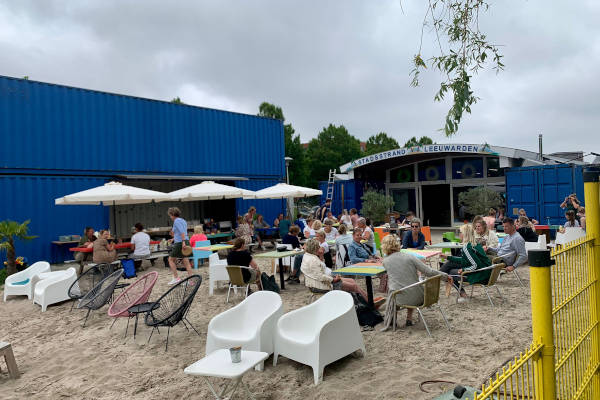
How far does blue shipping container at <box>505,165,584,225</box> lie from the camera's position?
14219 millimetres

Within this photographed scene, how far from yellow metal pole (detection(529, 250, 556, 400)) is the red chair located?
200 inches

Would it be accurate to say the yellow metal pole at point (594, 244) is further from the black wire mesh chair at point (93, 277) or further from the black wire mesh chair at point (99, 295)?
the black wire mesh chair at point (93, 277)

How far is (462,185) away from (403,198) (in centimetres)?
307

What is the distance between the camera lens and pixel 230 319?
4.77 m

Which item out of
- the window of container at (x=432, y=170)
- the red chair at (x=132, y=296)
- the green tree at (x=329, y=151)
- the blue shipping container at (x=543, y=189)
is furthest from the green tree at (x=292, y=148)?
the red chair at (x=132, y=296)

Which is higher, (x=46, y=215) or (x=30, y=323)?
(x=46, y=215)

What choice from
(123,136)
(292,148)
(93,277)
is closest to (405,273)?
(93,277)

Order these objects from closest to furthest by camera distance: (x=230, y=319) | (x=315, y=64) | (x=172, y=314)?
1. (x=230, y=319)
2. (x=172, y=314)
3. (x=315, y=64)

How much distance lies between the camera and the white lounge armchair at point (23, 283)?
27.7 feet

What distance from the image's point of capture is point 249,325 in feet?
16.1

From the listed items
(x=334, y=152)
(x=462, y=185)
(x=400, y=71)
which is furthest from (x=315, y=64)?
(x=334, y=152)

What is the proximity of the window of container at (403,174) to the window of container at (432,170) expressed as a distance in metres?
0.52

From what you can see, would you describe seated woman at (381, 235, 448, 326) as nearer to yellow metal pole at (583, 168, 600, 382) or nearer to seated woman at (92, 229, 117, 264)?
yellow metal pole at (583, 168, 600, 382)

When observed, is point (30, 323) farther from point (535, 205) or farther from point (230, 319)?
point (535, 205)
